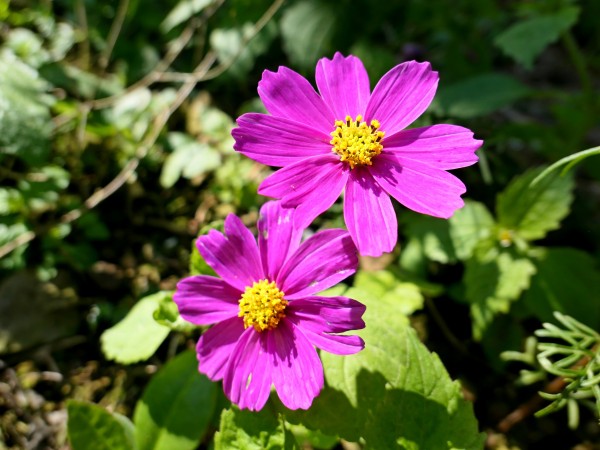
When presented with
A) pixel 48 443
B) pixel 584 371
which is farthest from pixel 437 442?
pixel 48 443

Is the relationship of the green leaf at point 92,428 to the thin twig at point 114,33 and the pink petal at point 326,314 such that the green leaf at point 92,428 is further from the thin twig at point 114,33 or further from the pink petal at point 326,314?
the thin twig at point 114,33

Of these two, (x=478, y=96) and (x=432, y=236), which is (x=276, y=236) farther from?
(x=478, y=96)

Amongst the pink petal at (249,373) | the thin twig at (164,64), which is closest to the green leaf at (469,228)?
the pink petal at (249,373)

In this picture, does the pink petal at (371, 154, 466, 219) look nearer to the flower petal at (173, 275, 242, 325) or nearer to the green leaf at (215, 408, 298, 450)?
the flower petal at (173, 275, 242, 325)

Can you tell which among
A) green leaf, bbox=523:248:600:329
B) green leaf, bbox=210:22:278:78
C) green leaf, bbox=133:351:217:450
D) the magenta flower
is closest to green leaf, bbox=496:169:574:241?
green leaf, bbox=523:248:600:329

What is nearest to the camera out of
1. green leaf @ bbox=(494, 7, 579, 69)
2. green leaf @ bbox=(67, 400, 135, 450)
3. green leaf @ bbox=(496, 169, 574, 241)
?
green leaf @ bbox=(67, 400, 135, 450)

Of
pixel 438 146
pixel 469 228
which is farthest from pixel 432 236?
pixel 438 146

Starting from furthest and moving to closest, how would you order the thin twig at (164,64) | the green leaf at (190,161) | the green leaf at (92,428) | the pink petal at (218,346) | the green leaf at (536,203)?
the thin twig at (164,64) < the green leaf at (190,161) < the green leaf at (536,203) < the green leaf at (92,428) < the pink petal at (218,346)
